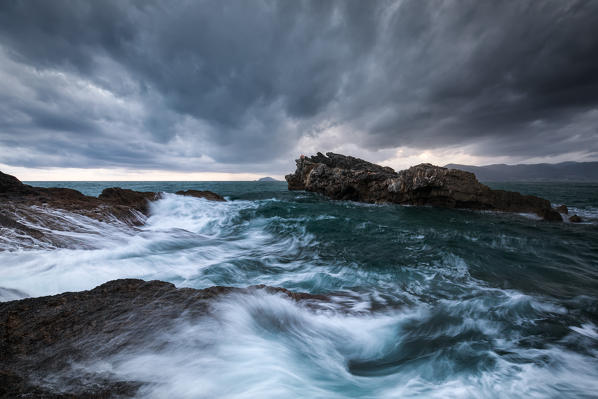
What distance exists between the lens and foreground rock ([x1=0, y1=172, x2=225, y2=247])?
4188 mm

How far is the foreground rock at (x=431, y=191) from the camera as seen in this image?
44.8 feet

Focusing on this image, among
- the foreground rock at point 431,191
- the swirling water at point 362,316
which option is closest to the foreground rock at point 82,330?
the swirling water at point 362,316

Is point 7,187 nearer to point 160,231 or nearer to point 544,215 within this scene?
point 160,231

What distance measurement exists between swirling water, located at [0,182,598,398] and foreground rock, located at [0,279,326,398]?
0.41 ft

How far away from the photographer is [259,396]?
1708 mm

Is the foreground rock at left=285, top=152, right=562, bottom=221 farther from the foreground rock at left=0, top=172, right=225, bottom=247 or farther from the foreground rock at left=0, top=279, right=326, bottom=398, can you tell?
the foreground rock at left=0, top=172, right=225, bottom=247

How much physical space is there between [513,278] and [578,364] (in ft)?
8.72

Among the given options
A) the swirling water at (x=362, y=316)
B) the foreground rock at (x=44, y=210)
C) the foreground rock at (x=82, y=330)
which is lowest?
the swirling water at (x=362, y=316)

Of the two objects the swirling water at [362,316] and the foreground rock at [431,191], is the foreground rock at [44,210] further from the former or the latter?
the foreground rock at [431,191]

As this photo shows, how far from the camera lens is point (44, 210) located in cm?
545

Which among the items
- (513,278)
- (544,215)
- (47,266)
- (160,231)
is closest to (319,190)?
(544,215)

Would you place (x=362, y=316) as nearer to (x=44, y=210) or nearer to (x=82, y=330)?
(x=82, y=330)

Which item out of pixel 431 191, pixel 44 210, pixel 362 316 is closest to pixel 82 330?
pixel 362 316

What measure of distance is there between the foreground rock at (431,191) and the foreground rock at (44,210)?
54.5ft
